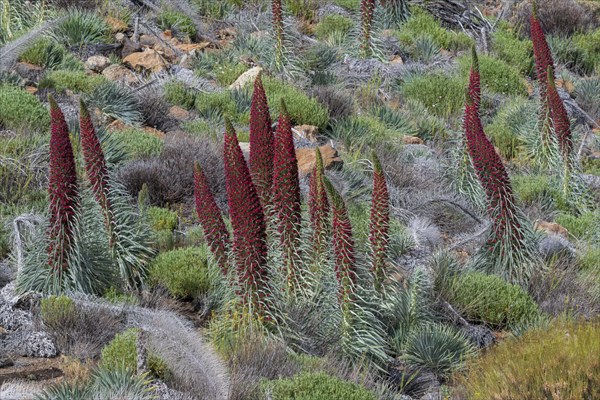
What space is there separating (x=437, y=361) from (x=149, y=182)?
111 inches

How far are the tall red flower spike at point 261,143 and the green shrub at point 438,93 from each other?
17.5 ft

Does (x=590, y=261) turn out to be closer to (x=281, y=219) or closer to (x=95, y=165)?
(x=281, y=219)

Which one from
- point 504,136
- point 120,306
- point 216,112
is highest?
point 120,306

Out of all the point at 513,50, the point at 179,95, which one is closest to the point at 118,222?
the point at 179,95

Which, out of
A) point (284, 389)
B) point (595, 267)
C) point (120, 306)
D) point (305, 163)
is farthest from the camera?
point (305, 163)

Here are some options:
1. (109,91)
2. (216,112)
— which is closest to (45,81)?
(109,91)

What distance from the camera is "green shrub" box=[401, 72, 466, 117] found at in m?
10.4

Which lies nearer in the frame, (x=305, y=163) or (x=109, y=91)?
(x=305, y=163)

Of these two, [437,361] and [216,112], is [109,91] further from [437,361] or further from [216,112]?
[437,361]

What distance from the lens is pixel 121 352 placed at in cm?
475

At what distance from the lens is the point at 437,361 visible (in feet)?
18.1

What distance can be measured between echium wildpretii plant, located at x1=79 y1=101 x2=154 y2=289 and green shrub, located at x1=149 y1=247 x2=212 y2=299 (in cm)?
9

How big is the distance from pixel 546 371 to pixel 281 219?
1564mm

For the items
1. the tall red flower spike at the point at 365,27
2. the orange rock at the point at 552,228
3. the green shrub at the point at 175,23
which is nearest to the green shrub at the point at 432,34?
the tall red flower spike at the point at 365,27
